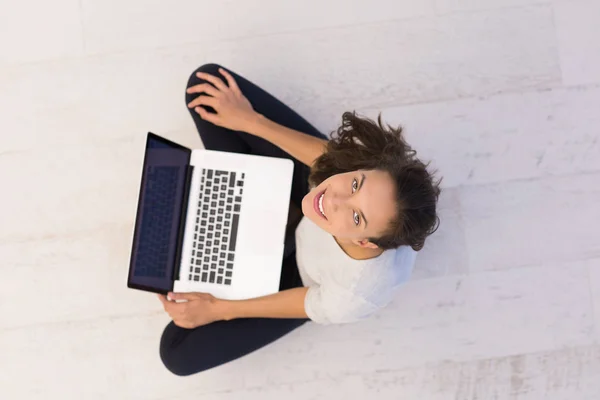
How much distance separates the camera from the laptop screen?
1.19 metres

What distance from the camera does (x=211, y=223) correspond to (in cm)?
123

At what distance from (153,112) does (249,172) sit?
367mm

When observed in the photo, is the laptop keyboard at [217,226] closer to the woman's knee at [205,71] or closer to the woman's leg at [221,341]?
the woman's leg at [221,341]

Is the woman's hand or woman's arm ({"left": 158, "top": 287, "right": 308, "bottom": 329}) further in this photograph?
the woman's hand

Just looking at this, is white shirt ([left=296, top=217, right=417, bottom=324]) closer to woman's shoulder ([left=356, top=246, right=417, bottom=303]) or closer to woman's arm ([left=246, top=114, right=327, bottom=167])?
woman's shoulder ([left=356, top=246, right=417, bottom=303])

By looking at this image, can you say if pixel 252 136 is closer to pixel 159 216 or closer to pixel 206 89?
pixel 206 89

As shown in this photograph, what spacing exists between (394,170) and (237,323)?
54 centimetres

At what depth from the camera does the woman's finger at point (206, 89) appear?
49.4 inches

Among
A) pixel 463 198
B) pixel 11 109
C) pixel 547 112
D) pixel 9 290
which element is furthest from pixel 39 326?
pixel 547 112

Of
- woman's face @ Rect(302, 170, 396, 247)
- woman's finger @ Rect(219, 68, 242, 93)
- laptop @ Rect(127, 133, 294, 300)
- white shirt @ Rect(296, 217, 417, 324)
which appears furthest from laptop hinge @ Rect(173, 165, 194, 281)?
woman's face @ Rect(302, 170, 396, 247)

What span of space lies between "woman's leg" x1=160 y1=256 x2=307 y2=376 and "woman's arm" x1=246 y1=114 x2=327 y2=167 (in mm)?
378

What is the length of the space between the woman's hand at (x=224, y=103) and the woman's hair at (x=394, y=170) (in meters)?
0.24

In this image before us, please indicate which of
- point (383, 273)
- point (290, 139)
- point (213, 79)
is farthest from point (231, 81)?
point (383, 273)

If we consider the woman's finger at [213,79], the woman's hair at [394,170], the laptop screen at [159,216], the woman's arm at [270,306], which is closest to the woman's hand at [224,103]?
the woman's finger at [213,79]
